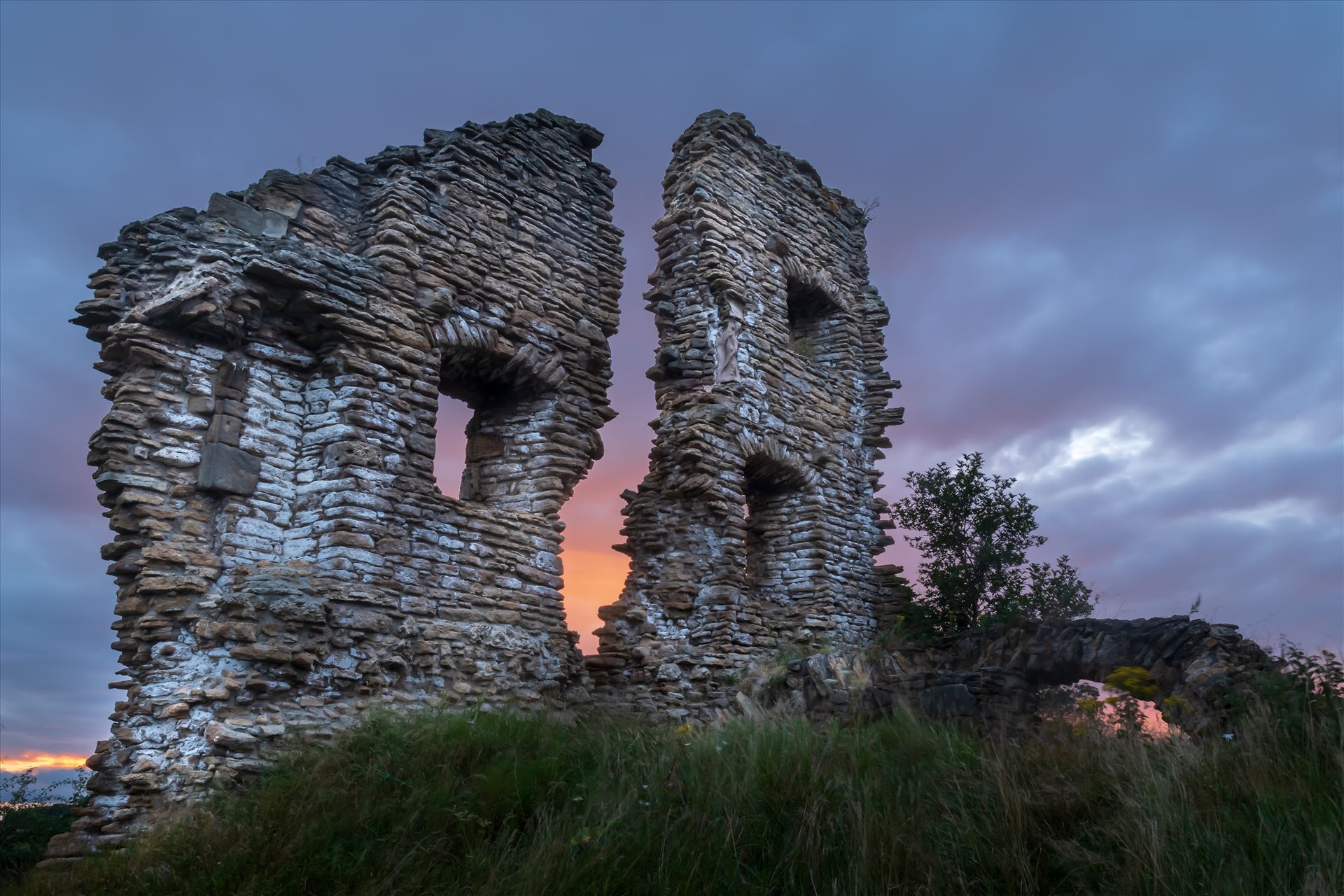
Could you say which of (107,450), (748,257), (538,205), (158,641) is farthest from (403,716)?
(748,257)

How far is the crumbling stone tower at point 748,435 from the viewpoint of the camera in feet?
30.4

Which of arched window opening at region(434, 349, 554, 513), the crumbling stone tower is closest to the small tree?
the crumbling stone tower

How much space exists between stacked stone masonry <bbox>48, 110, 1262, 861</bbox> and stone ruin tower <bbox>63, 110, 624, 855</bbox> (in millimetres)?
22

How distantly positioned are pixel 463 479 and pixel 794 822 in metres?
5.14

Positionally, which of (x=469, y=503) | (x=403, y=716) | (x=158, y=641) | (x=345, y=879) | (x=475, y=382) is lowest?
(x=345, y=879)

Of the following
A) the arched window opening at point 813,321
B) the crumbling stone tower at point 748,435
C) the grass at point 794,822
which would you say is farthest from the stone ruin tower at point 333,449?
the arched window opening at point 813,321

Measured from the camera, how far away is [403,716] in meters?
6.28

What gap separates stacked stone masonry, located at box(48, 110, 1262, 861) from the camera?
19.9 feet

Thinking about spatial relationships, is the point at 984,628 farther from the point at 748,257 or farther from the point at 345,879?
the point at 345,879

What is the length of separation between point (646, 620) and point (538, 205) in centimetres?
440

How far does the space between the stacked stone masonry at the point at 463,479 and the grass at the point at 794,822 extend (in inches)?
43.6

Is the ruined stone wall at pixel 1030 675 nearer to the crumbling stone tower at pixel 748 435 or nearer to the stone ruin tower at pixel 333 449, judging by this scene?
the crumbling stone tower at pixel 748 435

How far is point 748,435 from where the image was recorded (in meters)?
10.1

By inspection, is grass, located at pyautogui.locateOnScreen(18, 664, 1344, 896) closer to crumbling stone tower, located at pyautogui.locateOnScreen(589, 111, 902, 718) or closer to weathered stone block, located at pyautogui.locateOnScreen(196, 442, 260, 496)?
weathered stone block, located at pyautogui.locateOnScreen(196, 442, 260, 496)
